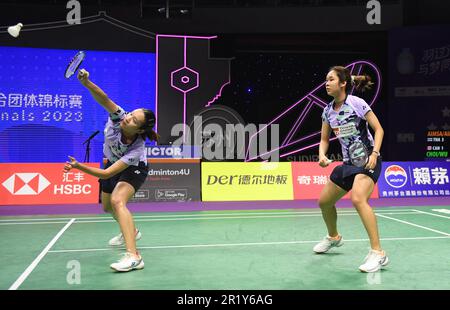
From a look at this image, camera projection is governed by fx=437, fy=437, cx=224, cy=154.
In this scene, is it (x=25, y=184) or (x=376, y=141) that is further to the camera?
(x=25, y=184)

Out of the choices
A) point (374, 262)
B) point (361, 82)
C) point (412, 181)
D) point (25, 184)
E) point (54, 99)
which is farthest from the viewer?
point (54, 99)

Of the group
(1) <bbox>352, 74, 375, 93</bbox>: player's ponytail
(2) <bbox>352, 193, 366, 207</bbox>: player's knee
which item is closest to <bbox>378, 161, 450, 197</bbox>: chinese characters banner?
(1) <bbox>352, 74, 375, 93</bbox>: player's ponytail

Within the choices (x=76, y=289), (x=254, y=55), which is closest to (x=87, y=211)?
(x=76, y=289)

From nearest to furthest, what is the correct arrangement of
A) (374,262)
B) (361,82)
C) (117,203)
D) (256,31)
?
(374,262)
(117,203)
(361,82)
(256,31)

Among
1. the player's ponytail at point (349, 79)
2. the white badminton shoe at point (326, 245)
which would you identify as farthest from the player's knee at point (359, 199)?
the player's ponytail at point (349, 79)

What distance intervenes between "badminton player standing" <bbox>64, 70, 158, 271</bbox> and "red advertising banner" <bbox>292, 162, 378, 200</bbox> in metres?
5.40

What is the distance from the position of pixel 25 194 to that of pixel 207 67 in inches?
277

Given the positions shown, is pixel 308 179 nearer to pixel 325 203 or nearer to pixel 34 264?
pixel 325 203

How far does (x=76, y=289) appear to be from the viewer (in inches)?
124

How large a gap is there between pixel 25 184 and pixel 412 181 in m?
7.94

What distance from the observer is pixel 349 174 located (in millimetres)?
3865

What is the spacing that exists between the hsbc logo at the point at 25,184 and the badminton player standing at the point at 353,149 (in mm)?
5926

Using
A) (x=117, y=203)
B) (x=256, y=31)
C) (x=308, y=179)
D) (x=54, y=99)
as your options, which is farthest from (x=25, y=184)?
(x=256, y=31)

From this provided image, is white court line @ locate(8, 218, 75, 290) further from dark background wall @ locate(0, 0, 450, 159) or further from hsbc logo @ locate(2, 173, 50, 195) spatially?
dark background wall @ locate(0, 0, 450, 159)
